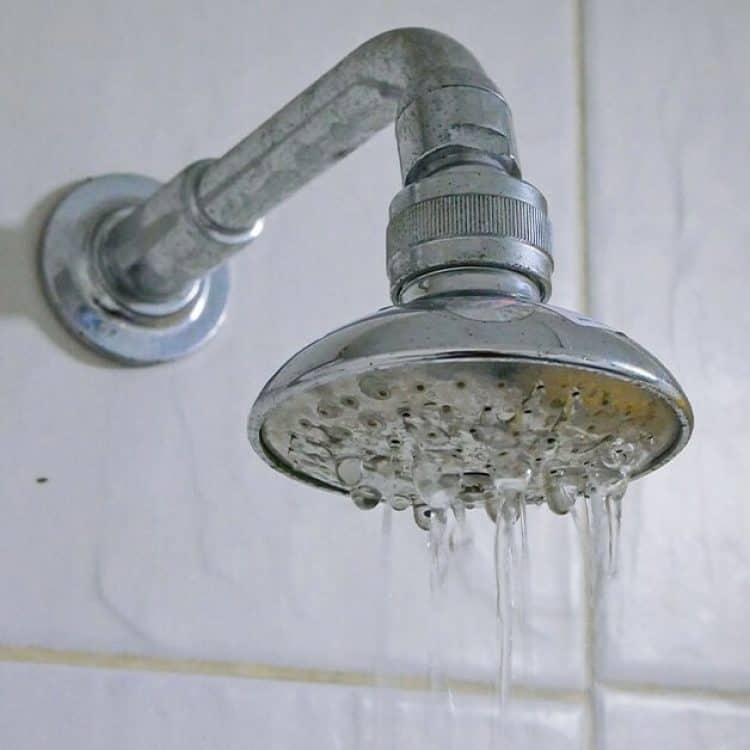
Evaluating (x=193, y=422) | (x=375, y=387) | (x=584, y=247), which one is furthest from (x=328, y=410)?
(x=584, y=247)

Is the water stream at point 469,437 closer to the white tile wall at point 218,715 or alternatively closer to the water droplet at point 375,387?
the water droplet at point 375,387

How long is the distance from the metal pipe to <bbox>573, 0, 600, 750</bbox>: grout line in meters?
0.18

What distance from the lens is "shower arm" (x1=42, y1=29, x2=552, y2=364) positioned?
0.30 meters

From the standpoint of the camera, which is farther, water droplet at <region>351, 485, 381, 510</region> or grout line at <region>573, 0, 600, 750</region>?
grout line at <region>573, 0, 600, 750</region>

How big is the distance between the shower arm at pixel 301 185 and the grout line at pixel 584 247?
0.17 meters

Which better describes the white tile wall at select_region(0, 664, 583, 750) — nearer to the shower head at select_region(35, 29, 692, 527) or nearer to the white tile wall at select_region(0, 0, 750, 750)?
the white tile wall at select_region(0, 0, 750, 750)

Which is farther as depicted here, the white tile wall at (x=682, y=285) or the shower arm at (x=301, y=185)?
the white tile wall at (x=682, y=285)

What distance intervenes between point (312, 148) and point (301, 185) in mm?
19

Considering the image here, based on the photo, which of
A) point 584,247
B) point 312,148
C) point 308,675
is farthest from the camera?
point 584,247

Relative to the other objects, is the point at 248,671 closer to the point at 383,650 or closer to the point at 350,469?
the point at 383,650

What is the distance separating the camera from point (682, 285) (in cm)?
59

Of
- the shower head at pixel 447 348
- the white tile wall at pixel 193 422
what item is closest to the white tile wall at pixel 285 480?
the white tile wall at pixel 193 422

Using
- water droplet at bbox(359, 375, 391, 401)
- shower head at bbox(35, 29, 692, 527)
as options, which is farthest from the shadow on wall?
water droplet at bbox(359, 375, 391, 401)

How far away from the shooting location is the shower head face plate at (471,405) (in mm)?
275
